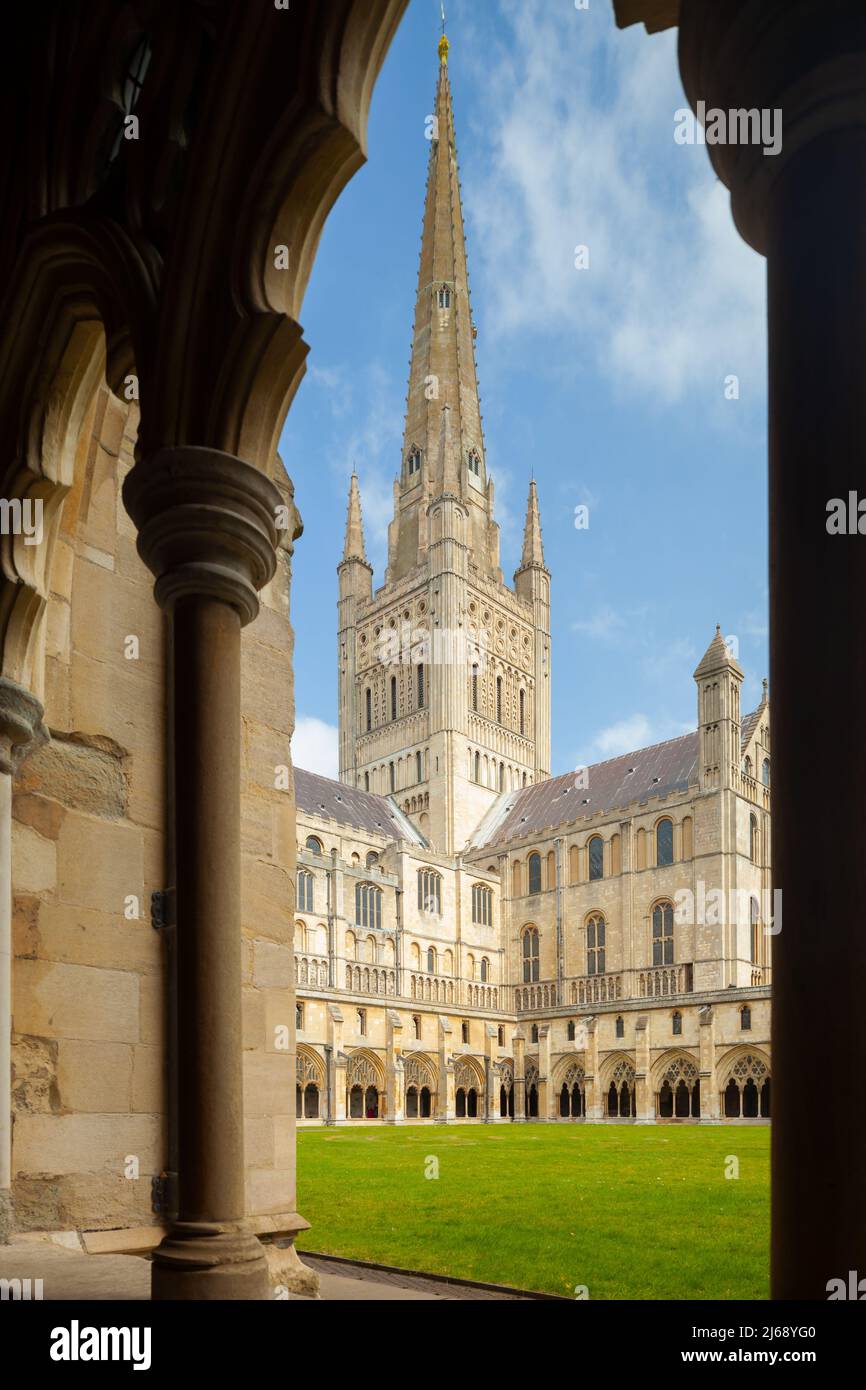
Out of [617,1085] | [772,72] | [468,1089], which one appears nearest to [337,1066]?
[468,1089]

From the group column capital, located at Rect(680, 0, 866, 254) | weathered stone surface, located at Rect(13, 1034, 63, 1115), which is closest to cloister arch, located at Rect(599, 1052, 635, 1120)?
weathered stone surface, located at Rect(13, 1034, 63, 1115)

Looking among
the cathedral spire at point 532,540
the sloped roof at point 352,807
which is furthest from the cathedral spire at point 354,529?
the sloped roof at point 352,807

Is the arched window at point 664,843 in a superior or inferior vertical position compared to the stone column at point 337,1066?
superior

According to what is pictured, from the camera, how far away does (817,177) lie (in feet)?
6.49

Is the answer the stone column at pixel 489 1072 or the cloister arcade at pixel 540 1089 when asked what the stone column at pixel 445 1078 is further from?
the stone column at pixel 489 1072

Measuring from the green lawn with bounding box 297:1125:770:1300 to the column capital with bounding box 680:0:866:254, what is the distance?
622 centimetres

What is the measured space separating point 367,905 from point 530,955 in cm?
951

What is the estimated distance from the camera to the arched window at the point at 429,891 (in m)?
48.7

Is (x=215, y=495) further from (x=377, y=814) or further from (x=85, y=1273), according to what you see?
(x=377, y=814)

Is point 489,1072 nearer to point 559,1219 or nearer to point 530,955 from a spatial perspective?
point 530,955

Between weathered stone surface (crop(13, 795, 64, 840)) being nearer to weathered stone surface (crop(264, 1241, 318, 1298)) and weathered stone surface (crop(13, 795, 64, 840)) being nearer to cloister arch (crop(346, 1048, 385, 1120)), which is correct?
weathered stone surface (crop(264, 1241, 318, 1298))

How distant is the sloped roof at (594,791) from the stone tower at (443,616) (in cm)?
139

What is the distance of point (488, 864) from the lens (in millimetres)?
53719

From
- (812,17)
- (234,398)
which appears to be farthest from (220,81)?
(812,17)
